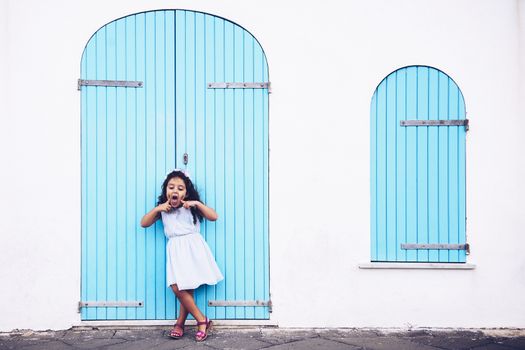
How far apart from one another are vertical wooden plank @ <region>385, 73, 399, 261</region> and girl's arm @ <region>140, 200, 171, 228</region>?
2279 mm

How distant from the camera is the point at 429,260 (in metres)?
5.38

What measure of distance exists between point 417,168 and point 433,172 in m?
0.17

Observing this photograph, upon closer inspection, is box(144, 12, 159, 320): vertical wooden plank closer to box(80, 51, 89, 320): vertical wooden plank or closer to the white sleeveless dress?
the white sleeveless dress

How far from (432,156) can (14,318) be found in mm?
4642

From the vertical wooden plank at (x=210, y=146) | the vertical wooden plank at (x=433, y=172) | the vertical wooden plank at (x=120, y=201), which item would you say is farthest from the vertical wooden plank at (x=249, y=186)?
the vertical wooden plank at (x=433, y=172)

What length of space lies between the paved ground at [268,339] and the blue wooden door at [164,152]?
0.74 ft

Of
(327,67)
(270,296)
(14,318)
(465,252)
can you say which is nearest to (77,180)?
(14,318)

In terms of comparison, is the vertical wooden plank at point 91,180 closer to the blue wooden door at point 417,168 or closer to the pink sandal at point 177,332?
the pink sandal at point 177,332

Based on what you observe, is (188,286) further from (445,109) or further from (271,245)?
(445,109)

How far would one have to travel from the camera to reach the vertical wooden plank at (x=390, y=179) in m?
5.39

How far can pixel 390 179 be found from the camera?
539 cm

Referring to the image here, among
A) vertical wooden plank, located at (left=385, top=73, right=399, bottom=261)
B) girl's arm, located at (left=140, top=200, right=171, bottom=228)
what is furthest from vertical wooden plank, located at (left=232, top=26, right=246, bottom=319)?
vertical wooden plank, located at (left=385, top=73, right=399, bottom=261)

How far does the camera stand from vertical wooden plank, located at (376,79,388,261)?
5383 mm

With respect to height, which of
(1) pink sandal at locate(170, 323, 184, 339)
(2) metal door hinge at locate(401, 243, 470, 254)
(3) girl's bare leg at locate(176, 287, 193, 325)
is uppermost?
(2) metal door hinge at locate(401, 243, 470, 254)
